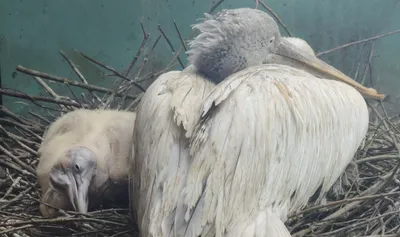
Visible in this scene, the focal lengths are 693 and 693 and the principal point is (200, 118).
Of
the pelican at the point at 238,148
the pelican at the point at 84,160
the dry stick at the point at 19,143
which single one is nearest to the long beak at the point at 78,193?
the pelican at the point at 84,160

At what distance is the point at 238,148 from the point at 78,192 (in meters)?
0.63

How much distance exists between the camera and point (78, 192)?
2.14 m

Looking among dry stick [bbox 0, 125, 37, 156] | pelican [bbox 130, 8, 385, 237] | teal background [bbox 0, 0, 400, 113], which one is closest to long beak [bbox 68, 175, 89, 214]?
pelican [bbox 130, 8, 385, 237]

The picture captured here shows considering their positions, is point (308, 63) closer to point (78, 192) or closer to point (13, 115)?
point (78, 192)

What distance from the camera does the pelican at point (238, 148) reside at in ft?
5.54

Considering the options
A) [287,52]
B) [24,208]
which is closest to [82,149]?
[24,208]

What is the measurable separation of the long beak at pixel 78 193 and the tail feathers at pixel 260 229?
641 millimetres

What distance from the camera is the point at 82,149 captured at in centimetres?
221

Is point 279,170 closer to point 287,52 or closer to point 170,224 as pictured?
point 170,224

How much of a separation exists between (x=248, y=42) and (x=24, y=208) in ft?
3.11

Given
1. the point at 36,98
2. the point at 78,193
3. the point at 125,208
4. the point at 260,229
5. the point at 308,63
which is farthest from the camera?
the point at 36,98

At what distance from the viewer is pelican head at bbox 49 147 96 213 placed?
7.02 ft

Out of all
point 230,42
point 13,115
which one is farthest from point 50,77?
point 230,42

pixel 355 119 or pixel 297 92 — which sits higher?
pixel 297 92
